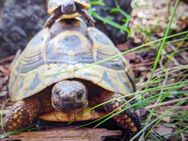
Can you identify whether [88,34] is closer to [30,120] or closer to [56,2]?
[56,2]

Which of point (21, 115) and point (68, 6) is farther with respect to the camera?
point (68, 6)

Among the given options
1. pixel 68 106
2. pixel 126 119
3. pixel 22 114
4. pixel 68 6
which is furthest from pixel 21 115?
pixel 68 6

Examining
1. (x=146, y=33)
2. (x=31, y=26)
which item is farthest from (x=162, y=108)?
(x=31, y=26)

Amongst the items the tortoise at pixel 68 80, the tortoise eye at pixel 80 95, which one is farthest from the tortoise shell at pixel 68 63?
the tortoise eye at pixel 80 95

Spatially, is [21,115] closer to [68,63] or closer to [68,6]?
[68,63]

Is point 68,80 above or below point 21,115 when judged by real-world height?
above

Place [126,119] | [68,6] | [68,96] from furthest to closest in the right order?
[68,6], [126,119], [68,96]

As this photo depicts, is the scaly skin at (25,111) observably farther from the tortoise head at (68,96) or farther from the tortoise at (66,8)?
the tortoise at (66,8)

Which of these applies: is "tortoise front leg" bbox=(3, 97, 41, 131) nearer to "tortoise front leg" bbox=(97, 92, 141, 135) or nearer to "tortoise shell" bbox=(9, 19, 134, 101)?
"tortoise shell" bbox=(9, 19, 134, 101)

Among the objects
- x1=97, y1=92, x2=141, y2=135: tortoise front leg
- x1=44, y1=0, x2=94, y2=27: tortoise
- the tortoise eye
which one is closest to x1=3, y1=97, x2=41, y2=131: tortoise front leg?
the tortoise eye
